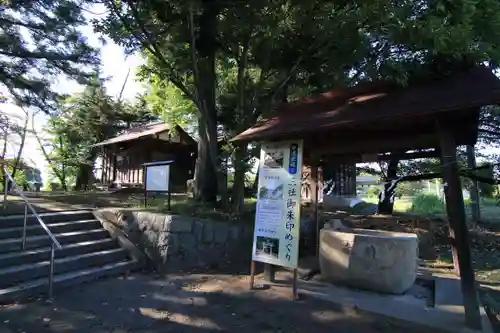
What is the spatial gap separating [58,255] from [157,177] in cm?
295

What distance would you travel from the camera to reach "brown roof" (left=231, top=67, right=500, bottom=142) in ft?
14.1

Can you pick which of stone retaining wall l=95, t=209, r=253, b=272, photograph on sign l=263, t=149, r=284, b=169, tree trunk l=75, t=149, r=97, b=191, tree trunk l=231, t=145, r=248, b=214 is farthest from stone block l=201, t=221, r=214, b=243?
tree trunk l=75, t=149, r=97, b=191

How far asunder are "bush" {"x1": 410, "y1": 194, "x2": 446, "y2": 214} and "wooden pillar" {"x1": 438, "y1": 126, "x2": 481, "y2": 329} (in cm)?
1117

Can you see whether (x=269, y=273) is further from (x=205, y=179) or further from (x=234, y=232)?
(x=205, y=179)

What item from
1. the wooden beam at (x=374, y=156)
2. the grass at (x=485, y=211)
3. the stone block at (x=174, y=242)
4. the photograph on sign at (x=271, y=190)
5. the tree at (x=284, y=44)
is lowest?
the stone block at (x=174, y=242)

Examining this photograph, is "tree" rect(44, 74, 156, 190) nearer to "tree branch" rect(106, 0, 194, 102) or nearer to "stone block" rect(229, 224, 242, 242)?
"tree branch" rect(106, 0, 194, 102)

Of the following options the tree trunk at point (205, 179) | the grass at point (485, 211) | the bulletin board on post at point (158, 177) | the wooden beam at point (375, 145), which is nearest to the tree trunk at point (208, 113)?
the tree trunk at point (205, 179)

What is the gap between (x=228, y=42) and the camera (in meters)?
8.26

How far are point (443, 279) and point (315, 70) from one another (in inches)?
196

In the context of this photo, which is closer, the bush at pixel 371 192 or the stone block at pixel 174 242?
the stone block at pixel 174 242

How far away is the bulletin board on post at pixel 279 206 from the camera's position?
17.8 feet

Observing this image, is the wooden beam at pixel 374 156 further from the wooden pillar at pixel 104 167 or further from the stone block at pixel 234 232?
the wooden pillar at pixel 104 167

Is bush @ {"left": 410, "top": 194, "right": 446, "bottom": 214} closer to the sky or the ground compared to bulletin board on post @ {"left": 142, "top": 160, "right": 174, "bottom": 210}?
closer to the ground

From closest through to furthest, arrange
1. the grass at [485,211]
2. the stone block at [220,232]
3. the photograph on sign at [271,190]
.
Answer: the photograph on sign at [271,190], the stone block at [220,232], the grass at [485,211]
